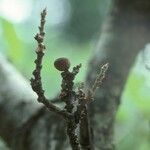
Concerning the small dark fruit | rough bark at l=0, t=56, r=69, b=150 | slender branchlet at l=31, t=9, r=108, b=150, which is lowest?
slender branchlet at l=31, t=9, r=108, b=150

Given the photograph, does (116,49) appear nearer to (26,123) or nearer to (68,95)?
(26,123)

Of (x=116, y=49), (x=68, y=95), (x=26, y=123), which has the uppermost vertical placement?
(x=116, y=49)

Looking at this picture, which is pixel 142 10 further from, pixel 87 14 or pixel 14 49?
pixel 87 14

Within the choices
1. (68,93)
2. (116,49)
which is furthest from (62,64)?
(116,49)

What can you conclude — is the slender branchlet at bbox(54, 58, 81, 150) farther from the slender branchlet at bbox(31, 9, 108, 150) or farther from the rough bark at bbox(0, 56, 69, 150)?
the rough bark at bbox(0, 56, 69, 150)

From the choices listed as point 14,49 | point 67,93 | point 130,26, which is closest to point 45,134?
point 130,26

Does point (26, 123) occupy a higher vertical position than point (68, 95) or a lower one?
higher

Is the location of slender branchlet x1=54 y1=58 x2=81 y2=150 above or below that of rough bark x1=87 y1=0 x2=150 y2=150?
below

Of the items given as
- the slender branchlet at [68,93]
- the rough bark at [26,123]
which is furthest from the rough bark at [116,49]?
the slender branchlet at [68,93]

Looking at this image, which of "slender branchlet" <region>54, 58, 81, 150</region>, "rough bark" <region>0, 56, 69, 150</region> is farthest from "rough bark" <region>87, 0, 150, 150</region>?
"slender branchlet" <region>54, 58, 81, 150</region>
